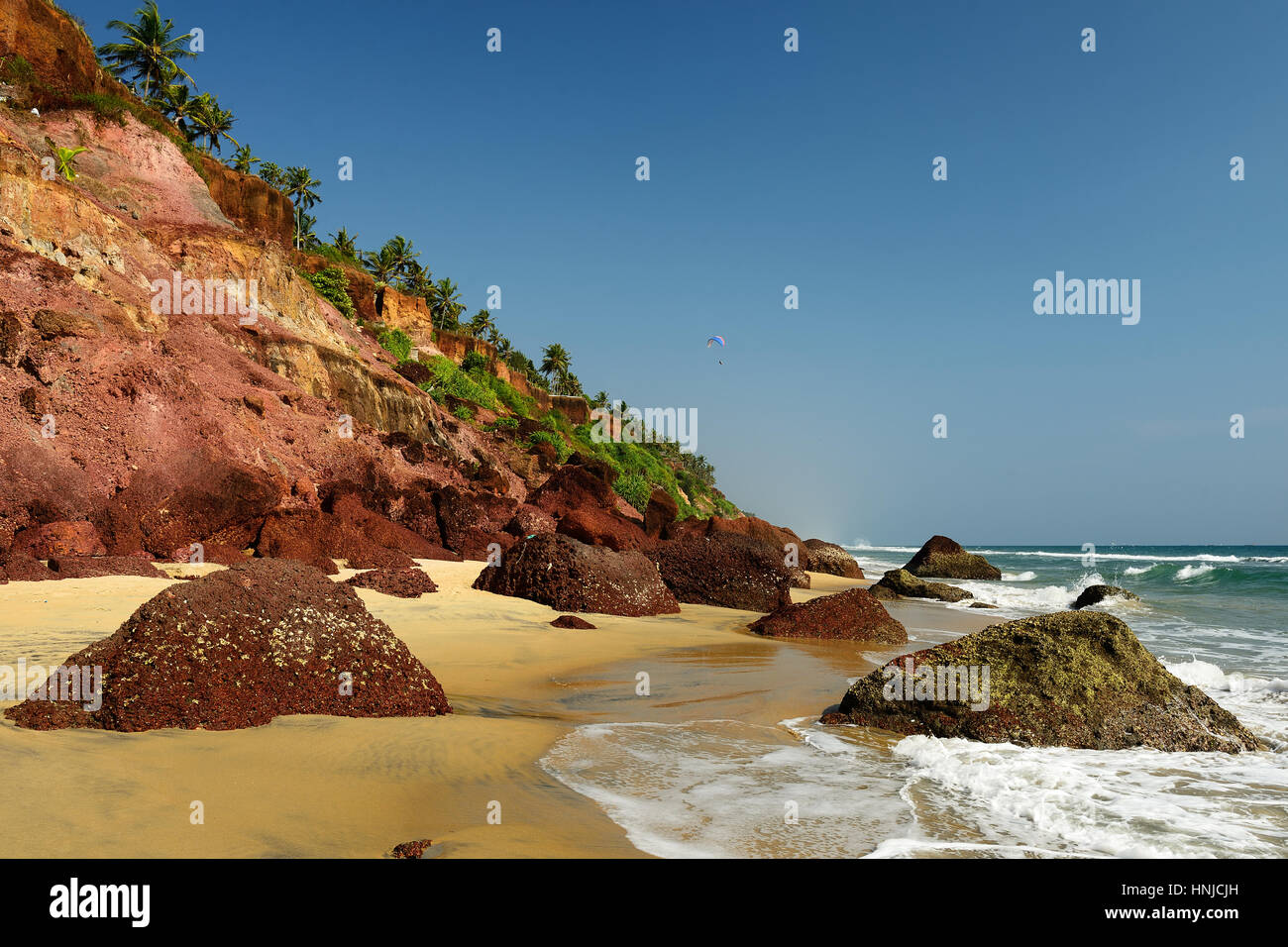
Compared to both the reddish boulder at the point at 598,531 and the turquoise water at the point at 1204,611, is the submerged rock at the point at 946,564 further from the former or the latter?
the reddish boulder at the point at 598,531

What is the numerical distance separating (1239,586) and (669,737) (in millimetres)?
30921

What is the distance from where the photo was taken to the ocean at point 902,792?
326cm

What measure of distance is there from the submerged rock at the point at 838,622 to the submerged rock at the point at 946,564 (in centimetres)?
2042

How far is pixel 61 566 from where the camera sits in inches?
337

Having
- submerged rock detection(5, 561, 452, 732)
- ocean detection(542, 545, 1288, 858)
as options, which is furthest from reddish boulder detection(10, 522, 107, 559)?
ocean detection(542, 545, 1288, 858)

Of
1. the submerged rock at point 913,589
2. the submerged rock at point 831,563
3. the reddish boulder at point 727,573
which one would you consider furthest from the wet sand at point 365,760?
the submerged rock at point 831,563

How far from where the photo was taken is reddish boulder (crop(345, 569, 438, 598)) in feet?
33.4

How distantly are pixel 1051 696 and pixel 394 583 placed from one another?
845 cm

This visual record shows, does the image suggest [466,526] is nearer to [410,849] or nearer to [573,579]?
[573,579]

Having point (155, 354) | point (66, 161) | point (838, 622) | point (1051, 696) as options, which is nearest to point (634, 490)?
point (66, 161)

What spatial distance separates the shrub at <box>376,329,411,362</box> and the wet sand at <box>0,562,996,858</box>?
91.5ft

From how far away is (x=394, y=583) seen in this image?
33.9 ft

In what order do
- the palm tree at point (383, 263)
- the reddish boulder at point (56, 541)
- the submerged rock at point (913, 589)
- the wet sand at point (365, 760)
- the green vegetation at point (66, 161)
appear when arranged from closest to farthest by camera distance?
the wet sand at point (365, 760), the reddish boulder at point (56, 541), the green vegetation at point (66, 161), the submerged rock at point (913, 589), the palm tree at point (383, 263)
